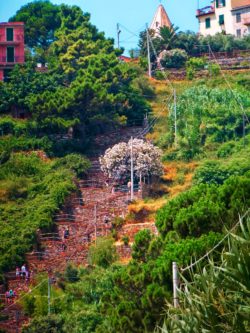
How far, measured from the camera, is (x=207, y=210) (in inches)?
1631

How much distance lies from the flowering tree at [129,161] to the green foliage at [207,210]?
1520cm

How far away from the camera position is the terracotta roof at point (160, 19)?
275 ft

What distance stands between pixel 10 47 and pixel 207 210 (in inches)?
1278

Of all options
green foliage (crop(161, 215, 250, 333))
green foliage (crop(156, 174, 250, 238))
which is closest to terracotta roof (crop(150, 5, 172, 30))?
green foliage (crop(156, 174, 250, 238))

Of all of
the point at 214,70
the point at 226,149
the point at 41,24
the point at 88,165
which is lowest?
the point at 88,165

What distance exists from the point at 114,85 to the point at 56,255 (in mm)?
14090

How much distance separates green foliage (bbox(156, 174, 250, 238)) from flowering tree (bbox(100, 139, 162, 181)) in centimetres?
1520

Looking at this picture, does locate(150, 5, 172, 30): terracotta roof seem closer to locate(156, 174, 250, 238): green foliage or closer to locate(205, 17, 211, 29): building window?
locate(205, 17, 211, 29): building window

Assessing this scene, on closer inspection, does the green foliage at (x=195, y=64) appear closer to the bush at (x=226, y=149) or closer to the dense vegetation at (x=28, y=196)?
the bush at (x=226, y=149)

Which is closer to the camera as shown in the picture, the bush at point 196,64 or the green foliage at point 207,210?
the green foliage at point 207,210

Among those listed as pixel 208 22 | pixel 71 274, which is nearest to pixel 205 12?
pixel 208 22

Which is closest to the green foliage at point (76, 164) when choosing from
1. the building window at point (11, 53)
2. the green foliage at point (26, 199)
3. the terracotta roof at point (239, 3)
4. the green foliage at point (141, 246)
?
the green foliage at point (26, 199)

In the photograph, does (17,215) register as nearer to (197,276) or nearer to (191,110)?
(191,110)

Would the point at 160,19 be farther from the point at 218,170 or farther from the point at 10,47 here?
the point at 218,170
